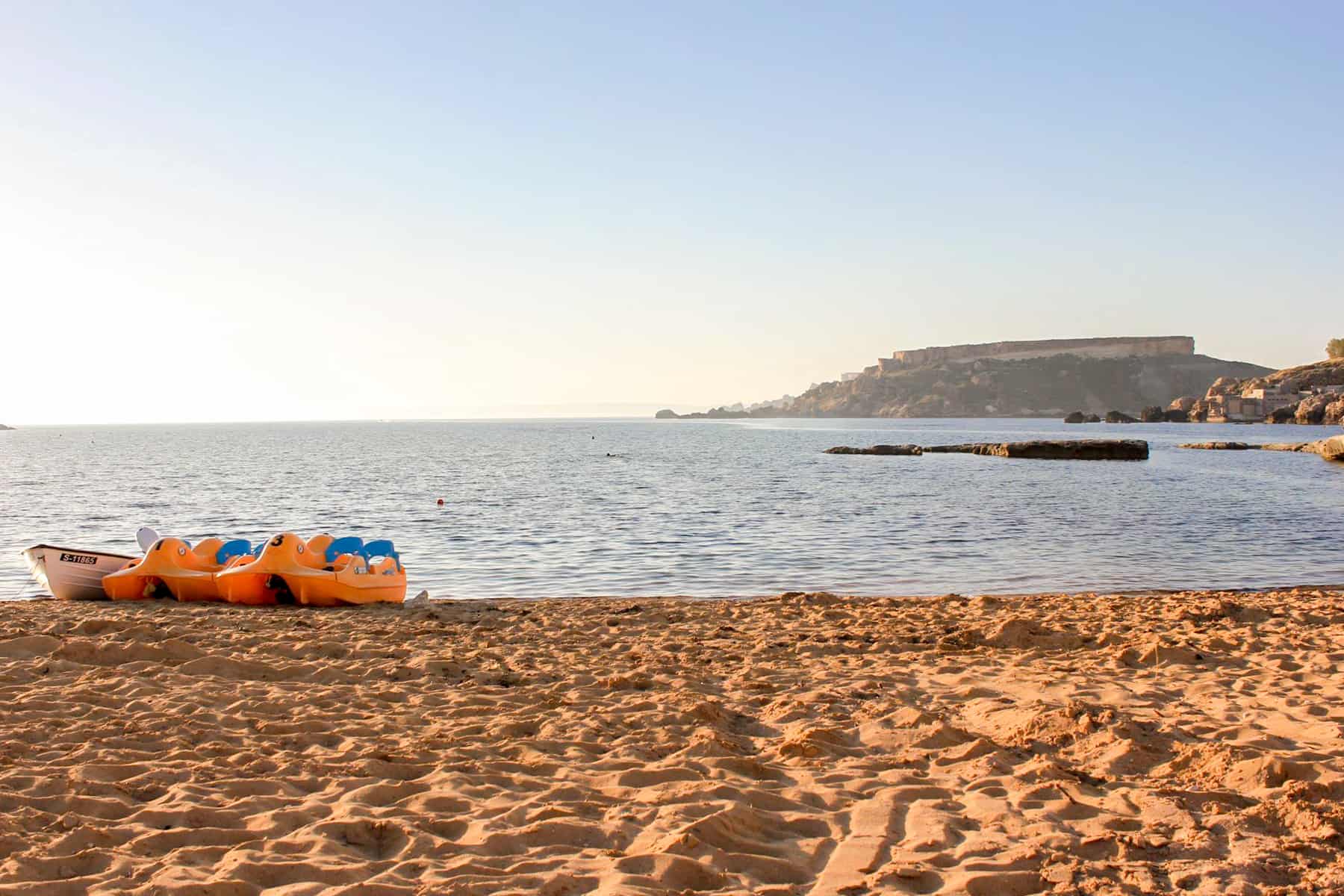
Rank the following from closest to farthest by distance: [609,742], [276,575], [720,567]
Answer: [609,742] → [276,575] → [720,567]

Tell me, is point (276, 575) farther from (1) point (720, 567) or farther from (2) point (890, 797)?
(2) point (890, 797)

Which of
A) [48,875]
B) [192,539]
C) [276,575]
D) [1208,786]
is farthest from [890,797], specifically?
[192,539]

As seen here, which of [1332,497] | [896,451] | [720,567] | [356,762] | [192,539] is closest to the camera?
[356,762]


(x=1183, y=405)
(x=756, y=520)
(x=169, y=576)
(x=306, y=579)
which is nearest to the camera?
(x=306, y=579)

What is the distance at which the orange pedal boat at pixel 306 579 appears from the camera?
12.5m

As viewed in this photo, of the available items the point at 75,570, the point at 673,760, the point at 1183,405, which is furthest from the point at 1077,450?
the point at 1183,405

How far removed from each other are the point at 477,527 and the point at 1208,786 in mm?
20825

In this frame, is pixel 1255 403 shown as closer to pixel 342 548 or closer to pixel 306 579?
pixel 342 548

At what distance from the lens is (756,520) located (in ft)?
85.8

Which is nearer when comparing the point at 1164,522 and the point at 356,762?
the point at 356,762

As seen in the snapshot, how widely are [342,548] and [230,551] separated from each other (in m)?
1.86

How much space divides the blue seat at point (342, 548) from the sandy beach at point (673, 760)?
2.57m

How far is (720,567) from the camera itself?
57.9 feet

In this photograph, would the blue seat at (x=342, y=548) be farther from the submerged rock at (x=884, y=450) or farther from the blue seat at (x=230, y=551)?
the submerged rock at (x=884, y=450)
